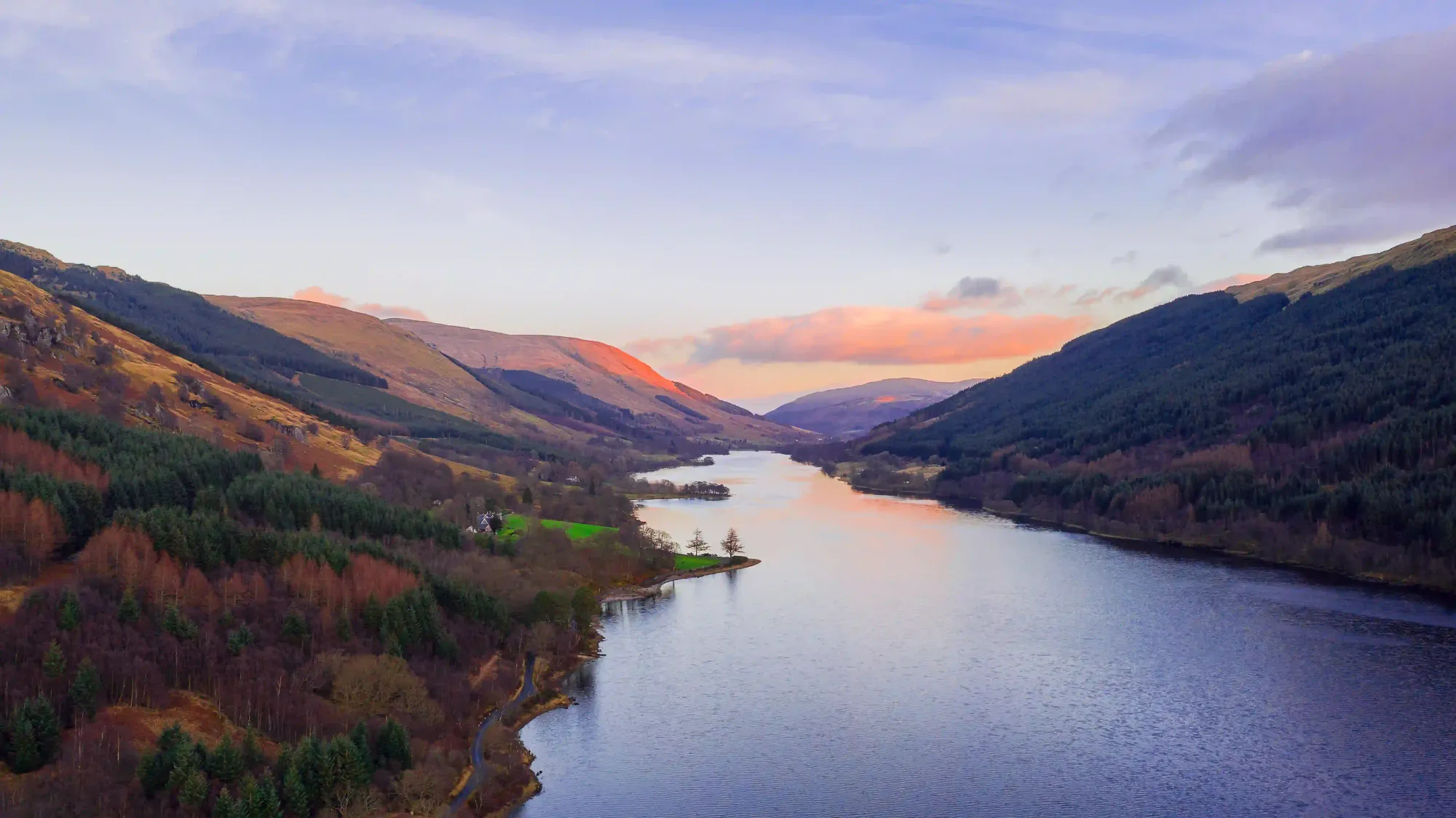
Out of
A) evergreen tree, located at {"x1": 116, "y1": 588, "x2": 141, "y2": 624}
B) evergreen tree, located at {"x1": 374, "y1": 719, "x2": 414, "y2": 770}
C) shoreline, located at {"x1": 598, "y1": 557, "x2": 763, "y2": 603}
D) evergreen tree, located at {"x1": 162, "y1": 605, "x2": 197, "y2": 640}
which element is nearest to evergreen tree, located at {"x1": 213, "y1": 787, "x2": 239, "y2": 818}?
evergreen tree, located at {"x1": 374, "y1": 719, "x2": 414, "y2": 770}

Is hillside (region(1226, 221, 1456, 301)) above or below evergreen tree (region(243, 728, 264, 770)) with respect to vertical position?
above

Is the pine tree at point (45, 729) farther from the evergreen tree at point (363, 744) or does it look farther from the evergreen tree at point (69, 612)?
the evergreen tree at point (363, 744)

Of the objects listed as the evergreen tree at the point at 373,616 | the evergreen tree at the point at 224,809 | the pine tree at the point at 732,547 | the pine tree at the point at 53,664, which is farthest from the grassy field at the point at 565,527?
the evergreen tree at the point at 224,809

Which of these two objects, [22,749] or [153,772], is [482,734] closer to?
[153,772]

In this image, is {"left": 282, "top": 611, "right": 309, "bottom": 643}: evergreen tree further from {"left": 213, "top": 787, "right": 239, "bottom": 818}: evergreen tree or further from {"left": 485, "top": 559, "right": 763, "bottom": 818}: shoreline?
{"left": 213, "top": 787, "right": 239, "bottom": 818}: evergreen tree

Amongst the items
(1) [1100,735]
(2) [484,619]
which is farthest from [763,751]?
(2) [484,619]

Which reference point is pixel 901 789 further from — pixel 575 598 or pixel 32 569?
pixel 32 569
